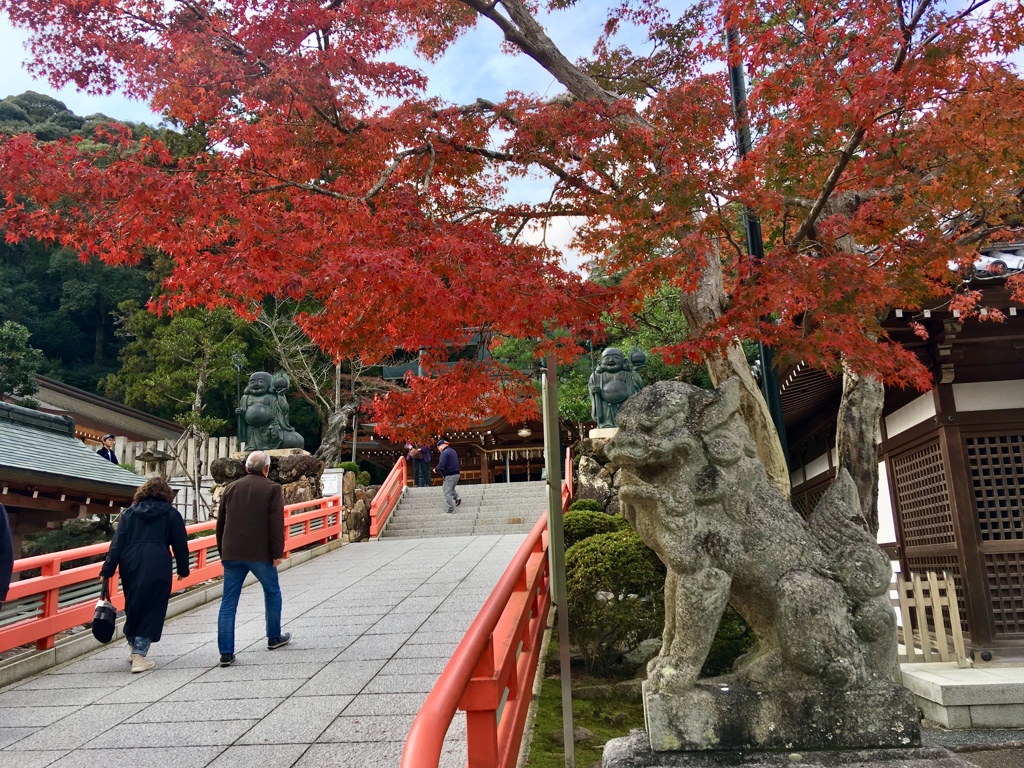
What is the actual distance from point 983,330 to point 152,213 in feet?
27.5

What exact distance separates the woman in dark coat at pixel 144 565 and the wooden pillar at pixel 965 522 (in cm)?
806

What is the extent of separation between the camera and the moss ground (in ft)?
17.5

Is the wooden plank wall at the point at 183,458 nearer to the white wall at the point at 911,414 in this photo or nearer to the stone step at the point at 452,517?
the stone step at the point at 452,517

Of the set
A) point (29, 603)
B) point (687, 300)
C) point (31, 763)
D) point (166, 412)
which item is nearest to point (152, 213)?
point (29, 603)

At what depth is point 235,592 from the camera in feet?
18.8

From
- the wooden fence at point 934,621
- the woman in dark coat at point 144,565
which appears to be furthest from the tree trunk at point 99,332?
the wooden fence at point 934,621

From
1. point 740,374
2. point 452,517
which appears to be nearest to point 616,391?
point 452,517

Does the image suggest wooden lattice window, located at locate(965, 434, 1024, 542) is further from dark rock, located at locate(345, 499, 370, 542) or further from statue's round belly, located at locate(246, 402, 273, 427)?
statue's round belly, located at locate(246, 402, 273, 427)

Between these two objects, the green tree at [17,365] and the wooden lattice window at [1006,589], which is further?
the green tree at [17,365]

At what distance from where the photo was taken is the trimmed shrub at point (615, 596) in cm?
702

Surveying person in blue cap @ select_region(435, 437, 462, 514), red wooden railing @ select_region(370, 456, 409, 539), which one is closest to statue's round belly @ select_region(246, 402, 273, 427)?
red wooden railing @ select_region(370, 456, 409, 539)

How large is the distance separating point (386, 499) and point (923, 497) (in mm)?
10913

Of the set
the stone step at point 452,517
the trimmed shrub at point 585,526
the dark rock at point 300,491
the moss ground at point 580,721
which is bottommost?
the moss ground at point 580,721

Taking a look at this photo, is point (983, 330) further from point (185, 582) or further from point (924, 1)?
point (185, 582)
